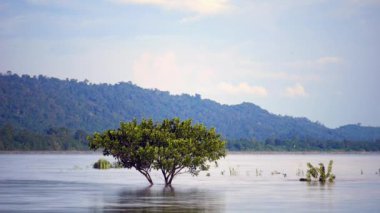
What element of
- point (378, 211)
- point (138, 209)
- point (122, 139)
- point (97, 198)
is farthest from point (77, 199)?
point (378, 211)

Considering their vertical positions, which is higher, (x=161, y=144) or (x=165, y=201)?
(x=161, y=144)

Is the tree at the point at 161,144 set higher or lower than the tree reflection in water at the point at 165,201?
higher

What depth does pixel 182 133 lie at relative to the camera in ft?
227

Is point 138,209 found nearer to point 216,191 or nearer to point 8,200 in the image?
point 8,200

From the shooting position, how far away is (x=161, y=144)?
67938 mm

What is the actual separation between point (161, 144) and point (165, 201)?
1462cm

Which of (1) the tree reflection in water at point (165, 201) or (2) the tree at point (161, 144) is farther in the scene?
(2) the tree at point (161, 144)

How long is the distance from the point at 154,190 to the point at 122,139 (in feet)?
17.5

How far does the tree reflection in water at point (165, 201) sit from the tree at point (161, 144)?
2511mm

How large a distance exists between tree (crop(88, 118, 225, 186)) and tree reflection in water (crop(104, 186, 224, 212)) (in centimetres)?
251

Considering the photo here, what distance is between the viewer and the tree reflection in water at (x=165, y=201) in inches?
1880

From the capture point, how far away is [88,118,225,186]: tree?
2625 inches

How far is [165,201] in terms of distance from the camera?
2114 inches

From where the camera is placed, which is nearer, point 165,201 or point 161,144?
point 165,201
